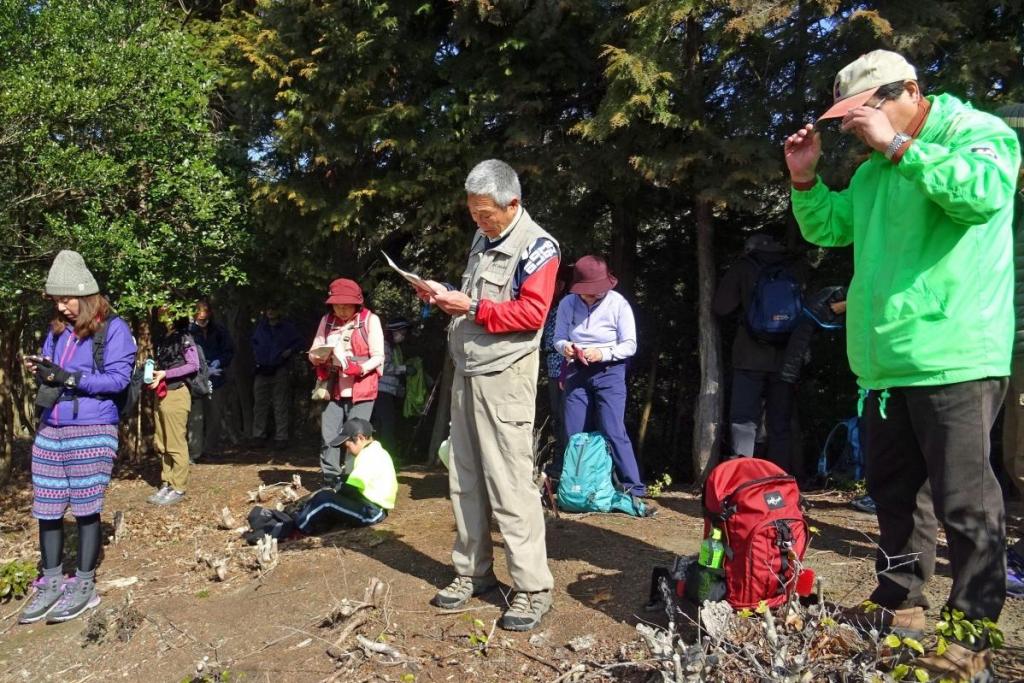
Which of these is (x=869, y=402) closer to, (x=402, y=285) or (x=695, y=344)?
(x=695, y=344)

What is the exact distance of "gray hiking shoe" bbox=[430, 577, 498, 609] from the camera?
4.25 m

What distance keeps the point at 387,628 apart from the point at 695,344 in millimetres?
5292

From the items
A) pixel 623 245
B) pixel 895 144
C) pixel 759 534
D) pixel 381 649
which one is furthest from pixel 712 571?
pixel 623 245

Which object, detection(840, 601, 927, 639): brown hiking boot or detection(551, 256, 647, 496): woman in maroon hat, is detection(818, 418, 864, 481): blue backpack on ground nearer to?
detection(551, 256, 647, 496): woman in maroon hat

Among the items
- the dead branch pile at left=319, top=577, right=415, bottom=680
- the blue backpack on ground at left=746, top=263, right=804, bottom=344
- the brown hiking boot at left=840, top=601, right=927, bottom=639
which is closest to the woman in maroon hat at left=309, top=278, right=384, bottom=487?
the dead branch pile at left=319, top=577, right=415, bottom=680

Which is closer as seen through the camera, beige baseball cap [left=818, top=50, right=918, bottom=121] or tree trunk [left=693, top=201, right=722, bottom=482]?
beige baseball cap [left=818, top=50, right=918, bottom=121]

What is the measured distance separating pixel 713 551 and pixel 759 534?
9.4 inches

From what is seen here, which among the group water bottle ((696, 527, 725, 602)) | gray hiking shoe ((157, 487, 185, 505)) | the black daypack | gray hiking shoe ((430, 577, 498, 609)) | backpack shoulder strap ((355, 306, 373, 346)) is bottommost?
gray hiking shoe ((157, 487, 185, 505))

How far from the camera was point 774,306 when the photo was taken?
244 inches

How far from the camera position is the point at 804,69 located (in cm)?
644

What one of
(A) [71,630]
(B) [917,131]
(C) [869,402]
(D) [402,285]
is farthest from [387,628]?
(D) [402,285]

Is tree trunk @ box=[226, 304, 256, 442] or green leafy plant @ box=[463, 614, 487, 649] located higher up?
tree trunk @ box=[226, 304, 256, 442]

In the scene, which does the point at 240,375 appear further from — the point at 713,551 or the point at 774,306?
the point at 713,551

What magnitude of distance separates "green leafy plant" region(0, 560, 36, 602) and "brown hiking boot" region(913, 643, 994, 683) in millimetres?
5468
